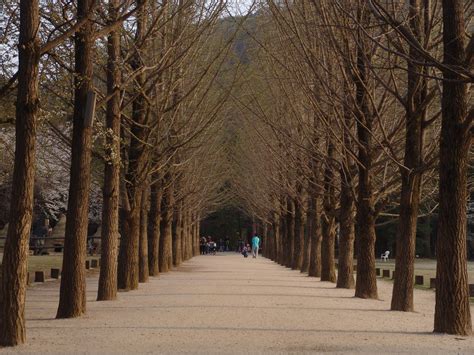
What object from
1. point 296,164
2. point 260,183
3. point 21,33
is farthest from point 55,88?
point 260,183

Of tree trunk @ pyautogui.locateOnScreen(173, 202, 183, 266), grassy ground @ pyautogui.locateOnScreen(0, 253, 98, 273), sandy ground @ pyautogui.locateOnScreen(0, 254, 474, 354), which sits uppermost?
tree trunk @ pyautogui.locateOnScreen(173, 202, 183, 266)

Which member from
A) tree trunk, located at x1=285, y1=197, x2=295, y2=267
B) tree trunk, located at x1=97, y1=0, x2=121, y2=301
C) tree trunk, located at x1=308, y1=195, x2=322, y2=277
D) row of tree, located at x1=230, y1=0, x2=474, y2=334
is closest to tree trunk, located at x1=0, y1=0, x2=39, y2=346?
row of tree, located at x1=230, y1=0, x2=474, y2=334

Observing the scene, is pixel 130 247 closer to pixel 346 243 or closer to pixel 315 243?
pixel 346 243

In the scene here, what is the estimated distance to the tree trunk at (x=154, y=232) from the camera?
26.4 m

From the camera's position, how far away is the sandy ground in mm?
8867

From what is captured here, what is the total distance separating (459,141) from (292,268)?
26.0 meters

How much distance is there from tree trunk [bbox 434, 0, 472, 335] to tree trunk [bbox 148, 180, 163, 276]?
16.9 metres

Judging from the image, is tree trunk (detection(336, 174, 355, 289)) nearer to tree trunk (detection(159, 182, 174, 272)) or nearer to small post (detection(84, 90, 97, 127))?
tree trunk (detection(159, 182, 174, 272))

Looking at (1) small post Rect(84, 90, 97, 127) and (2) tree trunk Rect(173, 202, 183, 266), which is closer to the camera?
(1) small post Rect(84, 90, 97, 127)

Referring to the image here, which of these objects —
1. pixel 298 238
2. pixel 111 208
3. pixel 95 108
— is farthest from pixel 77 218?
pixel 298 238

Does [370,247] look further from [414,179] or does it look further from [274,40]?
[274,40]

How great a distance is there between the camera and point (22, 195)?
8992mm

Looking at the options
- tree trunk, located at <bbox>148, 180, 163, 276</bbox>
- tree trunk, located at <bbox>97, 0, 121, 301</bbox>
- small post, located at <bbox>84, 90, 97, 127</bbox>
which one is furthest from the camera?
tree trunk, located at <bbox>148, 180, 163, 276</bbox>

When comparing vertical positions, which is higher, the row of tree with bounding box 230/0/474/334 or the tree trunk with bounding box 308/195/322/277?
the row of tree with bounding box 230/0/474/334
